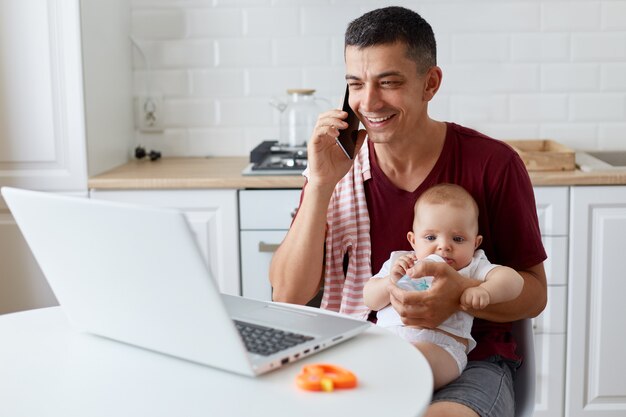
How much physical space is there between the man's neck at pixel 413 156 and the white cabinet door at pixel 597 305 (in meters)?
1.00

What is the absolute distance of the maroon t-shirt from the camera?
72.1 inches

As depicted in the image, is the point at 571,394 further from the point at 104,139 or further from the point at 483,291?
the point at 104,139

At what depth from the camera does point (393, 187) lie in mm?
1921

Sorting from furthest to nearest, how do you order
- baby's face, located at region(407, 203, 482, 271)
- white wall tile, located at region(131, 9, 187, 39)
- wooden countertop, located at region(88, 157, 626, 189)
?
white wall tile, located at region(131, 9, 187, 39), wooden countertop, located at region(88, 157, 626, 189), baby's face, located at region(407, 203, 482, 271)

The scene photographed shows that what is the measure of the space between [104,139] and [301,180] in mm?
779

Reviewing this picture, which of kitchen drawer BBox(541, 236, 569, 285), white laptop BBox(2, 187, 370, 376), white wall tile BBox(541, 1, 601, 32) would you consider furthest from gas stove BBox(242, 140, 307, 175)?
white laptop BBox(2, 187, 370, 376)

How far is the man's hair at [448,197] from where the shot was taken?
5.77ft

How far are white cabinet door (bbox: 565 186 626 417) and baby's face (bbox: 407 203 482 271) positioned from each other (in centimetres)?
112

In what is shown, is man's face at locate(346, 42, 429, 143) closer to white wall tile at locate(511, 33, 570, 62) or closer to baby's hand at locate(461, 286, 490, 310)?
baby's hand at locate(461, 286, 490, 310)

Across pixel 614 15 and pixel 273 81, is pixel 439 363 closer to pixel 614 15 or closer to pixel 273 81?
pixel 273 81

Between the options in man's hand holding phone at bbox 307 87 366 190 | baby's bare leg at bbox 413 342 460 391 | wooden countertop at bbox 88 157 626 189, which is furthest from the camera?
wooden countertop at bbox 88 157 626 189

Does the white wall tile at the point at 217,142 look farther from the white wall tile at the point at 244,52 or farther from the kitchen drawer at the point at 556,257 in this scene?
the kitchen drawer at the point at 556,257

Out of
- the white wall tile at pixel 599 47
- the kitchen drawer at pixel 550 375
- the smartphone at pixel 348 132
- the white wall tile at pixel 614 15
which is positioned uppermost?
the white wall tile at pixel 614 15

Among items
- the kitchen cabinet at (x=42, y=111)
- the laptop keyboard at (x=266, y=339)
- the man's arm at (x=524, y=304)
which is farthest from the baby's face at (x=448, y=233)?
the kitchen cabinet at (x=42, y=111)
